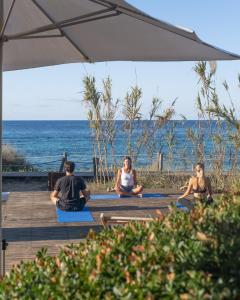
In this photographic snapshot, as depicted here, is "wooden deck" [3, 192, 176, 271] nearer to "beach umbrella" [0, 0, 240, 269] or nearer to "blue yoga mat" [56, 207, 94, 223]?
"blue yoga mat" [56, 207, 94, 223]

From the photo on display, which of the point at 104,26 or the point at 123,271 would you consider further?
the point at 104,26

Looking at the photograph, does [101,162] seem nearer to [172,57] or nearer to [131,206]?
[131,206]

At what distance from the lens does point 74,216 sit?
8.45 m

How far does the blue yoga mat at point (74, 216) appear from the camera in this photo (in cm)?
817

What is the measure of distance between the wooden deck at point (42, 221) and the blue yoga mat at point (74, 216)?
0.09 meters

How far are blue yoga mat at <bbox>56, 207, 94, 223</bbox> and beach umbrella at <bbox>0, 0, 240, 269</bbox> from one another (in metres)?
3.00

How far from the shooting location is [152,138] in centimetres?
1338

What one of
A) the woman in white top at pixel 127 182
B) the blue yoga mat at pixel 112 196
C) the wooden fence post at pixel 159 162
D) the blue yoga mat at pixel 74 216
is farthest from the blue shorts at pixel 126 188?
the wooden fence post at pixel 159 162

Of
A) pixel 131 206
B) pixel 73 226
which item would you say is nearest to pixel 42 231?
pixel 73 226

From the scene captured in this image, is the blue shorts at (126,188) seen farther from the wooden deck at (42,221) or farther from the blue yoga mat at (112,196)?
the wooden deck at (42,221)

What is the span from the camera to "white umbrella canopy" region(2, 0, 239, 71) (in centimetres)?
435

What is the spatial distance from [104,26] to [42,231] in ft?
11.4

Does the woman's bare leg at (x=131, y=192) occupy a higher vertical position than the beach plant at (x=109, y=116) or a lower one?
lower

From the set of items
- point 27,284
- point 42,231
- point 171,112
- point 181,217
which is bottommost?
point 42,231
